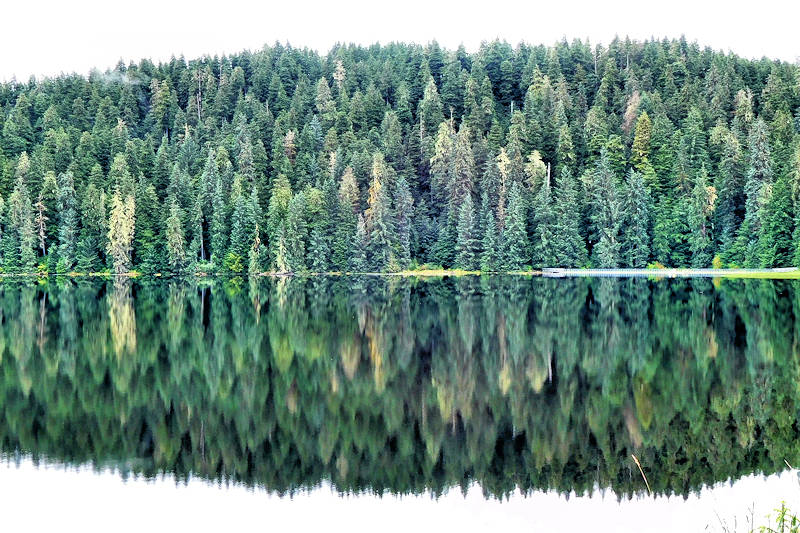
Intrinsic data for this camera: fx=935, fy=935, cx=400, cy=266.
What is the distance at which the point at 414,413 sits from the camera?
24641 mm

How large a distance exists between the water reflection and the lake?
87 mm

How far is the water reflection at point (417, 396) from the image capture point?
2012 cm

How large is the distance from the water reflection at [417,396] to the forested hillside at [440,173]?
55955mm

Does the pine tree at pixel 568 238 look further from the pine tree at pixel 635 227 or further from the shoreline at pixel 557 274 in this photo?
the pine tree at pixel 635 227

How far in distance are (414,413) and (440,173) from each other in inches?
3944

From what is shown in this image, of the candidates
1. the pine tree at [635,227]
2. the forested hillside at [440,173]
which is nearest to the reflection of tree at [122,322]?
the forested hillside at [440,173]

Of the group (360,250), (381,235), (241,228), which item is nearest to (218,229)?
(241,228)

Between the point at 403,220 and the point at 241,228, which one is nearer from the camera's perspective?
the point at 403,220

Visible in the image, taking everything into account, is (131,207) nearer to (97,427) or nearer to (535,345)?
(535,345)

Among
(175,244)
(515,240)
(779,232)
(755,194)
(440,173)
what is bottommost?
(779,232)

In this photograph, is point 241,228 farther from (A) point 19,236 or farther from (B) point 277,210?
(A) point 19,236

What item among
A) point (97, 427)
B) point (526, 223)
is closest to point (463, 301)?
point (97, 427)

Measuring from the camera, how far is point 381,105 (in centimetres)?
15175

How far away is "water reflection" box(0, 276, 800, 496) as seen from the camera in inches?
792
